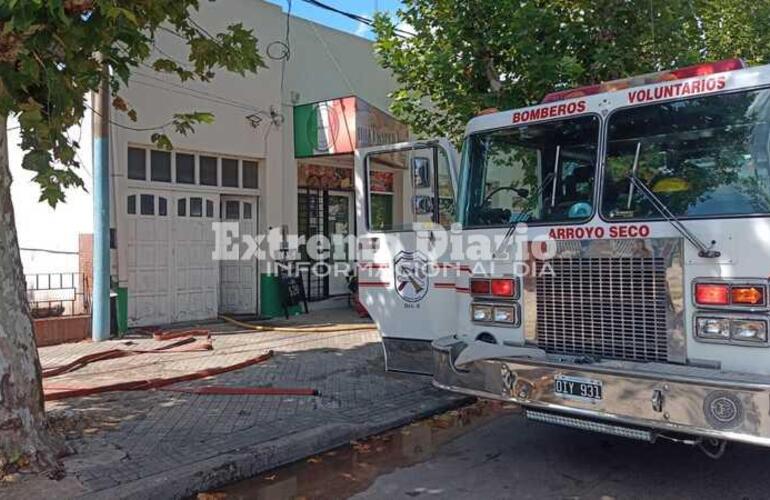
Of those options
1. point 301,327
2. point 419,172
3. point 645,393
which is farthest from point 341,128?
point 645,393

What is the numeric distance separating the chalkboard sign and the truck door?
17.0 ft

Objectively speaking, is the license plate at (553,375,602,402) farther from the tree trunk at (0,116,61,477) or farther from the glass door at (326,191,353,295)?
the glass door at (326,191,353,295)

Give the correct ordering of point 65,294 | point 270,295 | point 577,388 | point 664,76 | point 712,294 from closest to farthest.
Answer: point 712,294, point 577,388, point 664,76, point 65,294, point 270,295

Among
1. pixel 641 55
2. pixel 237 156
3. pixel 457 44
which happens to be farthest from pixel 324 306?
pixel 641 55

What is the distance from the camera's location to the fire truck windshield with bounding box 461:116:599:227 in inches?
198

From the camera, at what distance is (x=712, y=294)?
13.6 feet

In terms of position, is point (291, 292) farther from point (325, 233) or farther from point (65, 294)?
point (65, 294)

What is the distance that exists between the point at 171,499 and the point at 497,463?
2.44 metres

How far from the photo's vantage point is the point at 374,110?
1140 centimetres

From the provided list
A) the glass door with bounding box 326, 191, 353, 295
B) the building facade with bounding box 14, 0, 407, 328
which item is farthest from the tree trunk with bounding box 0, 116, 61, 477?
the glass door with bounding box 326, 191, 353, 295

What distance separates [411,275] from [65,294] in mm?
5761

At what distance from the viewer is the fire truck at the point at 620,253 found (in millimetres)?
4047

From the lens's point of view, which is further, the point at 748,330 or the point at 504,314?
the point at 504,314

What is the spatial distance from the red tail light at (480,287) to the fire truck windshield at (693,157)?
3.59 ft
